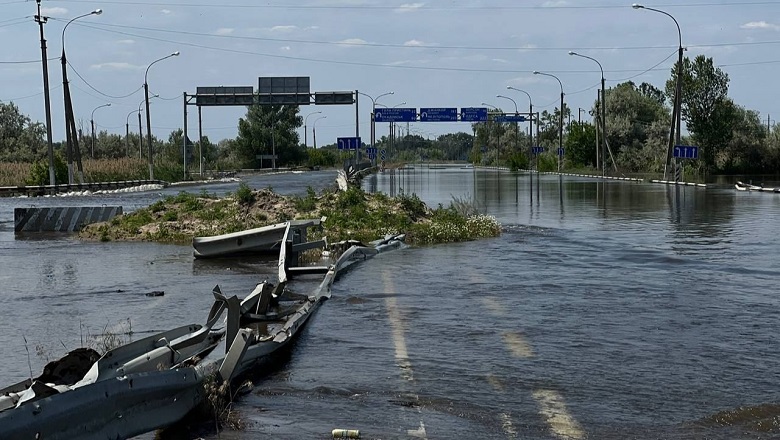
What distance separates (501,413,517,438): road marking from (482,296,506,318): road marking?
15.2ft

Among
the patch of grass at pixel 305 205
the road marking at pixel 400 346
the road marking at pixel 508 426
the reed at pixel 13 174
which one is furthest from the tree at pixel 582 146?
the road marking at pixel 508 426

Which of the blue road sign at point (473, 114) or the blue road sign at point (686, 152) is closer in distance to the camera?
the blue road sign at point (686, 152)

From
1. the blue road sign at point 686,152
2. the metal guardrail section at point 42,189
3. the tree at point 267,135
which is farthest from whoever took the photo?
the tree at point 267,135

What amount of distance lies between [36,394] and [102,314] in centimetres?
707

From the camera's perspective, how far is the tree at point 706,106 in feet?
265

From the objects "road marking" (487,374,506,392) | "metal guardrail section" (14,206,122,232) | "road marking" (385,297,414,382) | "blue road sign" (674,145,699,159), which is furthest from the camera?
"blue road sign" (674,145,699,159)

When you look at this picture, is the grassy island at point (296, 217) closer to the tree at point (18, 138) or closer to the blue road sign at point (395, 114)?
the tree at point (18, 138)

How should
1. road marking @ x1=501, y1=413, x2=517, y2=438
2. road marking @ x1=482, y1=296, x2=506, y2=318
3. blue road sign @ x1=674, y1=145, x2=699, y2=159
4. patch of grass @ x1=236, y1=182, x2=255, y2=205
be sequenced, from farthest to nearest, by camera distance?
1. blue road sign @ x1=674, y1=145, x2=699, y2=159
2. patch of grass @ x1=236, y1=182, x2=255, y2=205
3. road marking @ x1=482, y1=296, x2=506, y2=318
4. road marking @ x1=501, y1=413, x2=517, y2=438

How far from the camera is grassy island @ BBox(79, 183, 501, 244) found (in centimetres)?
2344

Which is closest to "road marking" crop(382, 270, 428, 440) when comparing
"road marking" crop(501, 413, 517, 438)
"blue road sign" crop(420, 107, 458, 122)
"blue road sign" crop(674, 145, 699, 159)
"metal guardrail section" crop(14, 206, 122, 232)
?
"road marking" crop(501, 413, 517, 438)

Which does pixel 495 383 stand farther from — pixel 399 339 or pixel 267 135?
pixel 267 135

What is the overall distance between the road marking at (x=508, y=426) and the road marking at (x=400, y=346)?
0.57 m

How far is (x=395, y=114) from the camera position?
118875 mm

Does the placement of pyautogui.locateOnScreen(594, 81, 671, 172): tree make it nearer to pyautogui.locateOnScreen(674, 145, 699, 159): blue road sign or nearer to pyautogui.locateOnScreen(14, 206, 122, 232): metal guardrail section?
pyautogui.locateOnScreen(674, 145, 699, 159): blue road sign
